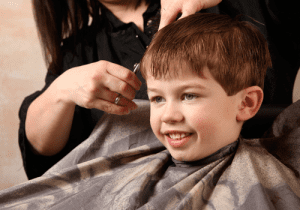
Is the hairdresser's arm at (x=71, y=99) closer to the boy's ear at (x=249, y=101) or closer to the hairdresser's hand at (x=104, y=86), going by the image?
the hairdresser's hand at (x=104, y=86)

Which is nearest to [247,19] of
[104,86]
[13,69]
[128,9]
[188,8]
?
[188,8]

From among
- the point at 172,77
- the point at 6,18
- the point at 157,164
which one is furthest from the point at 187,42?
the point at 6,18

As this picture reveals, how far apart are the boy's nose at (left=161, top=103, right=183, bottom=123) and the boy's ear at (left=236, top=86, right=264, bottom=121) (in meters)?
0.15

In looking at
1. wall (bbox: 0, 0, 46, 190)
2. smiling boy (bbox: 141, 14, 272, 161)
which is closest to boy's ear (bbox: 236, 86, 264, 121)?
smiling boy (bbox: 141, 14, 272, 161)

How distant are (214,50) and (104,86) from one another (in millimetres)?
324

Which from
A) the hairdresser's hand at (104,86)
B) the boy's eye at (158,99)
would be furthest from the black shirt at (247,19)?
the boy's eye at (158,99)

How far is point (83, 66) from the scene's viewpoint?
791 mm

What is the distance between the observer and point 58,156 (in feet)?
3.23

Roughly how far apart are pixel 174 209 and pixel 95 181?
0.26 m

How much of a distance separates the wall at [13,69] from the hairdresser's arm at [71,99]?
28.8 inches

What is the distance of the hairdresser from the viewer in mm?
744

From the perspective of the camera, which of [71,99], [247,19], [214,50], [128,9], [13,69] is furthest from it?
[13,69]

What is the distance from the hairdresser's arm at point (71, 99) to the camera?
2.42 feet

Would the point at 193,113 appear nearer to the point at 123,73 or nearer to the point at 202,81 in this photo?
the point at 202,81
